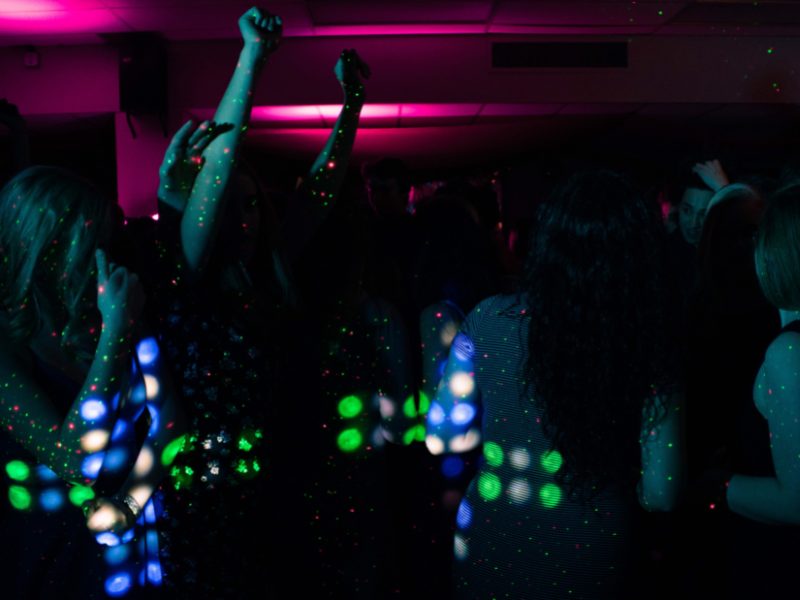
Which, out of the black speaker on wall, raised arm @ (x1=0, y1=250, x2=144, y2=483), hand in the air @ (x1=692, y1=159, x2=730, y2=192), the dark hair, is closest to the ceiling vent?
the black speaker on wall

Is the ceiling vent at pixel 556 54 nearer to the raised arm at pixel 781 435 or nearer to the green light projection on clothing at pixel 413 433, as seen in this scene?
the green light projection on clothing at pixel 413 433

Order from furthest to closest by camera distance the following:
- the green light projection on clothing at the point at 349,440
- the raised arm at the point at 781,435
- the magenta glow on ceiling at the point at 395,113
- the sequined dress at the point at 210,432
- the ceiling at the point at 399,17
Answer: the magenta glow on ceiling at the point at 395,113, the ceiling at the point at 399,17, the green light projection on clothing at the point at 349,440, the sequined dress at the point at 210,432, the raised arm at the point at 781,435

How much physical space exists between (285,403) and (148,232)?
0.46 meters

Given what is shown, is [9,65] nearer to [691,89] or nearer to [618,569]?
[691,89]

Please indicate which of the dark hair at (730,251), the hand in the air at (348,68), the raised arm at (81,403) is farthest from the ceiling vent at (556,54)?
the raised arm at (81,403)

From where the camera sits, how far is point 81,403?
100cm

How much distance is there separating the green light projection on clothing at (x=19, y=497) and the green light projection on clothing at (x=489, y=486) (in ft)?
2.46

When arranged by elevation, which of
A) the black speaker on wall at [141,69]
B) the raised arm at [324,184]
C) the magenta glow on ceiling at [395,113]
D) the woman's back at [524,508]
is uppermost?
the black speaker on wall at [141,69]

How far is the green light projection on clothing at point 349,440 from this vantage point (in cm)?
145

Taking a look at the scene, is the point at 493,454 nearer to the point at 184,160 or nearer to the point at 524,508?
the point at 524,508

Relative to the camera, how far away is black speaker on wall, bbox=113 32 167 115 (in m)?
4.56

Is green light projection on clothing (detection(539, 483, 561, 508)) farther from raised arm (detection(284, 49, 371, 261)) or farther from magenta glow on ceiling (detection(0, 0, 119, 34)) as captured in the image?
magenta glow on ceiling (detection(0, 0, 119, 34))

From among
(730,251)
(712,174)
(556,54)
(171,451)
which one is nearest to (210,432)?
(171,451)

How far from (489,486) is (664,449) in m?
0.29
